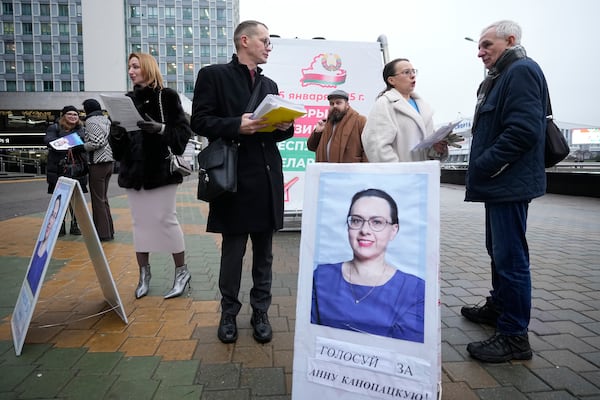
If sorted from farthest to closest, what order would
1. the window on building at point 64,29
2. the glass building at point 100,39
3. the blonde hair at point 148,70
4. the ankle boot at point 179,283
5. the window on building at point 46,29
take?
the window on building at point 64,29 → the window on building at point 46,29 → the glass building at point 100,39 → the ankle boot at point 179,283 → the blonde hair at point 148,70

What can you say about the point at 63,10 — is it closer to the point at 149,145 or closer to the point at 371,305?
the point at 149,145

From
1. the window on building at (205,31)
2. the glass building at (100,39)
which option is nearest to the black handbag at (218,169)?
the glass building at (100,39)

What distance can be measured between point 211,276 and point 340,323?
2582 mm

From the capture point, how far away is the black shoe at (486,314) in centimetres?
280

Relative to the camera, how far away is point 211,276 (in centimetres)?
394

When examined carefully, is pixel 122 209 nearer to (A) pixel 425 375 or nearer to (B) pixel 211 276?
(B) pixel 211 276

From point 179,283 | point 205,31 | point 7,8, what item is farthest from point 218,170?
point 7,8

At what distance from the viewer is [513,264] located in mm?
2303

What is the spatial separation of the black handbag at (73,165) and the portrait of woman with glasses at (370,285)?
4861 millimetres

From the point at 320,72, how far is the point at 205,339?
4342mm

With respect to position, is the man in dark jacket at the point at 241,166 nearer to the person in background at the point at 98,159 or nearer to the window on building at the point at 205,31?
the person in background at the point at 98,159

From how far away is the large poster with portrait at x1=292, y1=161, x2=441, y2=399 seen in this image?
149cm

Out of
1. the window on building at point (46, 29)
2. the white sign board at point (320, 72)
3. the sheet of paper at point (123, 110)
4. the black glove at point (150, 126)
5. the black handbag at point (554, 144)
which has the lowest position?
the black handbag at point (554, 144)

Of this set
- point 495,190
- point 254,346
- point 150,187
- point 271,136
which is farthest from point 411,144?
point 150,187
